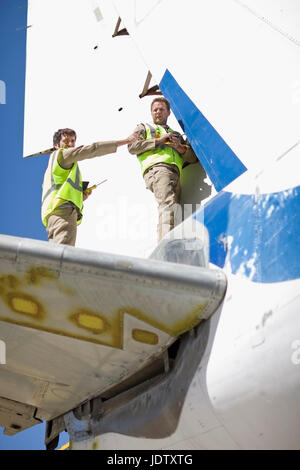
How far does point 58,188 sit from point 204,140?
2.22m

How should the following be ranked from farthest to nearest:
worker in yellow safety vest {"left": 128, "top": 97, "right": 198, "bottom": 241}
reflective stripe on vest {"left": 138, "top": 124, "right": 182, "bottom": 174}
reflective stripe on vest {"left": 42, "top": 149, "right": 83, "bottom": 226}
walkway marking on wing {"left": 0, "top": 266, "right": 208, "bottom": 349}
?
reflective stripe on vest {"left": 42, "top": 149, "right": 83, "bottom": 226}
reflective stripe on vest {"left": 138, "top": 124, "right": 182, "bottom": 174}
worker in yellow safety vest {"left": 128, "top": 97, "right": 198, "bottom": 241}
walkway marking on wing {"left": 0, "top": 266, "right": 208, "bottom": 349}

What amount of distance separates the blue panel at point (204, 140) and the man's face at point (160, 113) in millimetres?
441

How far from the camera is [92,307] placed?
4688mm

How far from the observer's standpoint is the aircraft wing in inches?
178

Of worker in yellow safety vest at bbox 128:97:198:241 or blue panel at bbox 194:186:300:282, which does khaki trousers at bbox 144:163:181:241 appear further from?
blue panel at bbox 194:186:300:282

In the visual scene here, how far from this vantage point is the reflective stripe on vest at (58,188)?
759 centimetres

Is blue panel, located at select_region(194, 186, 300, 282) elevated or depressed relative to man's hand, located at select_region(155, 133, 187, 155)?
depressed

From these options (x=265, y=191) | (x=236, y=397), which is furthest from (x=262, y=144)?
(x=236, y=397)

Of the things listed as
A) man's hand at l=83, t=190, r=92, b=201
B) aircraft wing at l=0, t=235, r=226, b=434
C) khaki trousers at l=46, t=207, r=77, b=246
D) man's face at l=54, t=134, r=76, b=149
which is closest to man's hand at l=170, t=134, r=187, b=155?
khaki trousers at l=46, t=207, r=77, b=246

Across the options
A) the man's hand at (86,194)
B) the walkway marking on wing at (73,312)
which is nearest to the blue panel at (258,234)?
the walkway marking on wing at (73,312)

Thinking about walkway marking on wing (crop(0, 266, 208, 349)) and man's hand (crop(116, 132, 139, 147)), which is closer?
walkway marking on wing (crop(0, 266, 208, 349))

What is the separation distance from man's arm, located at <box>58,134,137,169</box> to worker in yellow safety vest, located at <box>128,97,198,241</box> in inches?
8.0
